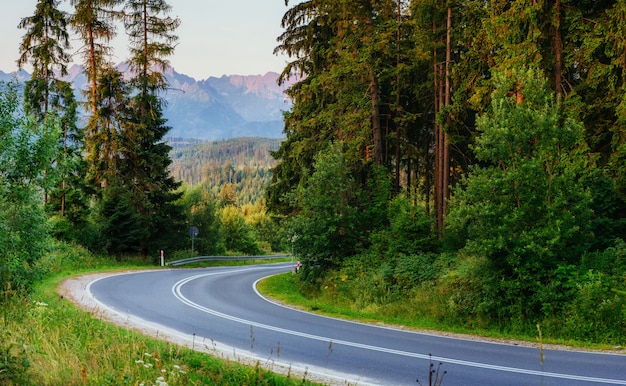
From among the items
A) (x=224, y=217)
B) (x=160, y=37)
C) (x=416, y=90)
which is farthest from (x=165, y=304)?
(x=224, y=217)

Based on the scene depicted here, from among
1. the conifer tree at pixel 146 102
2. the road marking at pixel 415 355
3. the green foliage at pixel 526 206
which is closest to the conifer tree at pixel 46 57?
the conifer tree at pixel 146 102

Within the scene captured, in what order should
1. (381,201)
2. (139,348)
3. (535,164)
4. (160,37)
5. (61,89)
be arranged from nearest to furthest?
(139,348) → (535,164) → (381,201) → (61,89) → (160,37)

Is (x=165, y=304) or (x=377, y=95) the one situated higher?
(x=377, y=95)

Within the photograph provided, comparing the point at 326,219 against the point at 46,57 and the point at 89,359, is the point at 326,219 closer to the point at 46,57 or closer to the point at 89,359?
the point at 89,359

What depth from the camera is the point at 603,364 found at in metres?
9.46

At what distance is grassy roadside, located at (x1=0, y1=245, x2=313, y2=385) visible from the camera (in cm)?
626

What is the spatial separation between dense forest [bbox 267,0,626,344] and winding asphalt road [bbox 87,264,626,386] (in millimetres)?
A: 2511

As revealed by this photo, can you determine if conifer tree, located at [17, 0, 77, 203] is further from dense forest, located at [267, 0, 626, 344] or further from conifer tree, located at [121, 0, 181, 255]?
dense forest, located at [267, 0, 626, 344]

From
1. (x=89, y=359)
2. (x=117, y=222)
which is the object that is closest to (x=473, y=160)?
(x=117, y=222)

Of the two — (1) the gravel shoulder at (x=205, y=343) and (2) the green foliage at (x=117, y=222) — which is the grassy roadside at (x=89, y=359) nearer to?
(1) the gravel shoulder at (x=205, y=343)

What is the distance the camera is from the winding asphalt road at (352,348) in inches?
338

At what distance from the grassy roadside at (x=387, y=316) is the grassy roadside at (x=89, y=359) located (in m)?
6.00

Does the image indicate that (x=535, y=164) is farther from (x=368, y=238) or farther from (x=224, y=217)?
(x=224, y=217)

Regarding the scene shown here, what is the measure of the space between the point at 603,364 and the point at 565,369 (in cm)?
100
